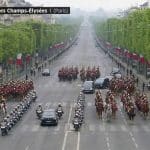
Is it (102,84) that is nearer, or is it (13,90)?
(13,90)

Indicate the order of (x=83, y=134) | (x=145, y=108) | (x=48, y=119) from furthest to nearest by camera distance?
(x=145, y=108)
(x=48, y=119)
(x=83, y=134)

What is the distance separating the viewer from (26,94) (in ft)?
300

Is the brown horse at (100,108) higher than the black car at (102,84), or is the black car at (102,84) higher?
the brown horse at (100,108)

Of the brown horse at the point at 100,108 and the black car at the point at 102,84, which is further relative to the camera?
the black car at the point at 102,84

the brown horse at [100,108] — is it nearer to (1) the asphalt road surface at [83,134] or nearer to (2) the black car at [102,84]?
(1) the asphalt road surface at [83,134]

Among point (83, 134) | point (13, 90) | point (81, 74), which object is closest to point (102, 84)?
point (81, 74)

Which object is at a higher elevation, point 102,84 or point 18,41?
point 18,41

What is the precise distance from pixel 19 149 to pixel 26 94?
114 ft

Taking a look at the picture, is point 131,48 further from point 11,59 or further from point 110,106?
point 110,106
